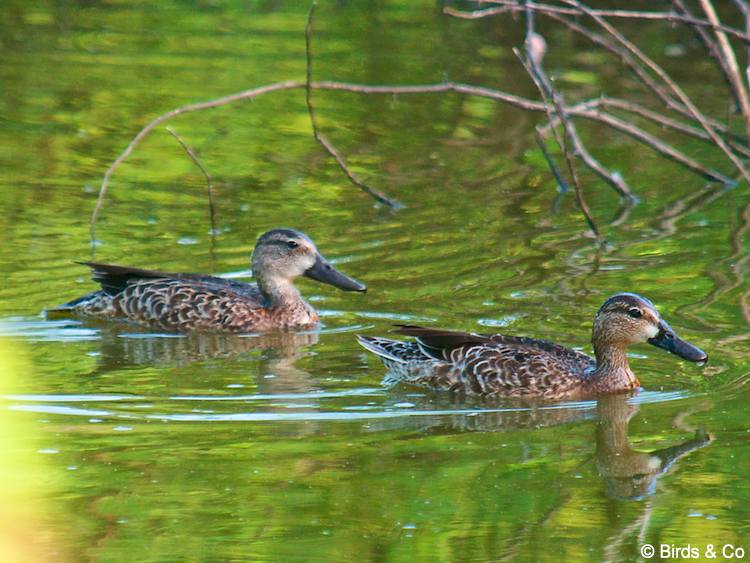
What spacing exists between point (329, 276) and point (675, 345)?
3.05 meters

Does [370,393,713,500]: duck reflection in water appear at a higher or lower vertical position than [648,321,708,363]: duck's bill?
lower

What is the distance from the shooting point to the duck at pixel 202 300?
10.7 m

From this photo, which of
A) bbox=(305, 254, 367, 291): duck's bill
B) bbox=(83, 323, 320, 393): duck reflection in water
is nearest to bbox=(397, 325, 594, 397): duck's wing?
bbox=(83, 323, 320, 393): duck reflection in water

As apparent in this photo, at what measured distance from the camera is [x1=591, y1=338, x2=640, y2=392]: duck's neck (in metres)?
8.88

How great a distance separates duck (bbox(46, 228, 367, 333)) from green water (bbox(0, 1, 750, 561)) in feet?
0.64

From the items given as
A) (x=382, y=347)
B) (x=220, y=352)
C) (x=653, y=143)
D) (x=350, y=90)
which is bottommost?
(x=220, y=352)

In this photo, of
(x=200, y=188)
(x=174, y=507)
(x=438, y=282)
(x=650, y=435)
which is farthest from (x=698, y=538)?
(x=200, y=188)

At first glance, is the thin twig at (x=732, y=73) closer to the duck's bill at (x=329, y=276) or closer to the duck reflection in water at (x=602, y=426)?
the duck's bill at (x=329, y=276)

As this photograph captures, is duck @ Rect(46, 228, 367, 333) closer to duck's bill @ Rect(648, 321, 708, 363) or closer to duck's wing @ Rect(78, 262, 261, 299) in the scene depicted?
duck's wing @ Rect(78, 262, 261, 299)

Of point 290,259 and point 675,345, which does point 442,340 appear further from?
point 290,259

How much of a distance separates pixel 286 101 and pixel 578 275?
27.2 feet

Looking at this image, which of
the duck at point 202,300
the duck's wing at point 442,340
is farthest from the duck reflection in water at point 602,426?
the duck at point 202,300

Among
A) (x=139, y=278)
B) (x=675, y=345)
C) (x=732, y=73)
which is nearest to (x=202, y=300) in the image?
(x=139, y=278)

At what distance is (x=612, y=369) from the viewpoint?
8930 mm
